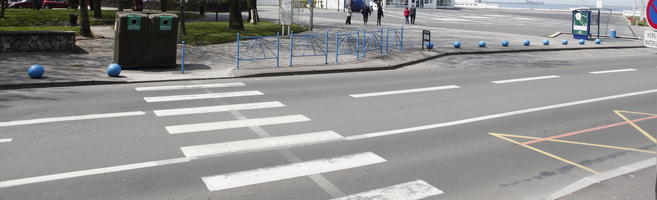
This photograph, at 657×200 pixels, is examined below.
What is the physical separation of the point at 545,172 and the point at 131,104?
8364 millimetres

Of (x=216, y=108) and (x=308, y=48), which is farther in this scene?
(x=308, y=48)

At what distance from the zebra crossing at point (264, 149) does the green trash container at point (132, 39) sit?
4.68 m

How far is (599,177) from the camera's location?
7762 millimetres

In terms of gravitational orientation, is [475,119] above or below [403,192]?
above

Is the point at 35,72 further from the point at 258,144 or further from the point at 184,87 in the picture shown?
the point at 258,144

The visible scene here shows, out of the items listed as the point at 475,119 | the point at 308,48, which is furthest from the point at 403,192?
the point at 308,48

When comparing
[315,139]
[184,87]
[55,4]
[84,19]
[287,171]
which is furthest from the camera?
[55,4]

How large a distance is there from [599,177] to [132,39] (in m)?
13.6

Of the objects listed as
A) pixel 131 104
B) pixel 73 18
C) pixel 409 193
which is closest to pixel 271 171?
pixel 409 193

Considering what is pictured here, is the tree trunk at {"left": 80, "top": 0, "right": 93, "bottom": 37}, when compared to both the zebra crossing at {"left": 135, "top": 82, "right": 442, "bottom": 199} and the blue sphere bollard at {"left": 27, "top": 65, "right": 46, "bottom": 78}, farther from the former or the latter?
the zebra crossing at {"left": 135, "top": 82, "right": 442, "bottom": 199}

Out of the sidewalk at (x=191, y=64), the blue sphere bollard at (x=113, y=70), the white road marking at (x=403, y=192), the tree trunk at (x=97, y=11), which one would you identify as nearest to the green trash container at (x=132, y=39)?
the sidewalk at (x=191, y=64)

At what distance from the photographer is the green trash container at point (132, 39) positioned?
55.6 ft

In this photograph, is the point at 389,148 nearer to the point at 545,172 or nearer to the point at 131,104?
the point at 545,172

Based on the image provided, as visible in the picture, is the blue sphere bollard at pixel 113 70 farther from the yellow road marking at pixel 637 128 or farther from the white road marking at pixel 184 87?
the yellow road marking at pixel 637 128
